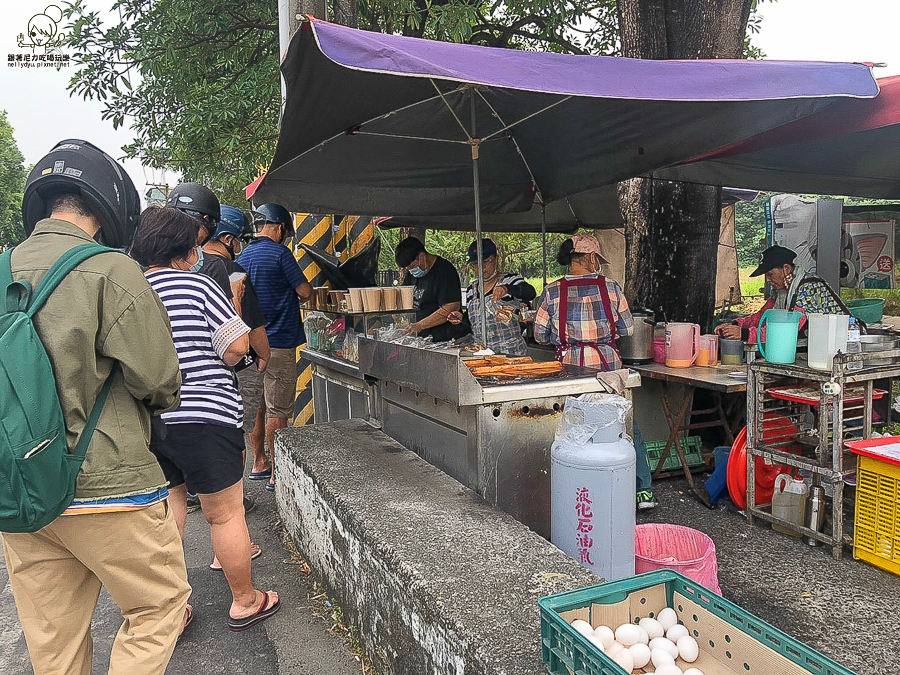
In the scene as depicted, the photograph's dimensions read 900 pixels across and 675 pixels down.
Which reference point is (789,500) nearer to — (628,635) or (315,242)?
(628,635)

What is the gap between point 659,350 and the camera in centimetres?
480

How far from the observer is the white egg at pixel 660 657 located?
5.41ft

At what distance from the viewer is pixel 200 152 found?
836 cm

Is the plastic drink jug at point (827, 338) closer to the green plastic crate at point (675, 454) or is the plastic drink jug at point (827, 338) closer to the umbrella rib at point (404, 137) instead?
the green plastic crate at point (675, 454)

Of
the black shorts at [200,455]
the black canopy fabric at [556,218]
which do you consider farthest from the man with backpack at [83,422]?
the black canopy fabric at [556,218]

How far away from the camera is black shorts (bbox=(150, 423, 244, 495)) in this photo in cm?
279

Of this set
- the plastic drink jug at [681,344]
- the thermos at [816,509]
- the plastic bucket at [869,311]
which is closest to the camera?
the thermos at [816,509]

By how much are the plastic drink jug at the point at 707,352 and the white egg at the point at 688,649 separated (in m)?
3.21

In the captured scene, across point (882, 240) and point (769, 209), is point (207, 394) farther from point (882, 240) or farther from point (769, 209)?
point (769, 209)

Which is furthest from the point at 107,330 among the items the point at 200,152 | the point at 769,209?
the point at 769,209

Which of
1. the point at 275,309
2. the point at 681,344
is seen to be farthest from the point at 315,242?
the point at 681,344

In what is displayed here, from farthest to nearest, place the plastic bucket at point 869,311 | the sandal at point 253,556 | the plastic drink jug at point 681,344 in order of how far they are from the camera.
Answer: the plastic bucket at point 869,311, the plastic drink jug at point 681,344, the sandal at point 253,556

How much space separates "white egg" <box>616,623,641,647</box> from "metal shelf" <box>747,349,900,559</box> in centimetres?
221

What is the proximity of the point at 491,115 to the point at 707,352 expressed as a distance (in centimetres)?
225
